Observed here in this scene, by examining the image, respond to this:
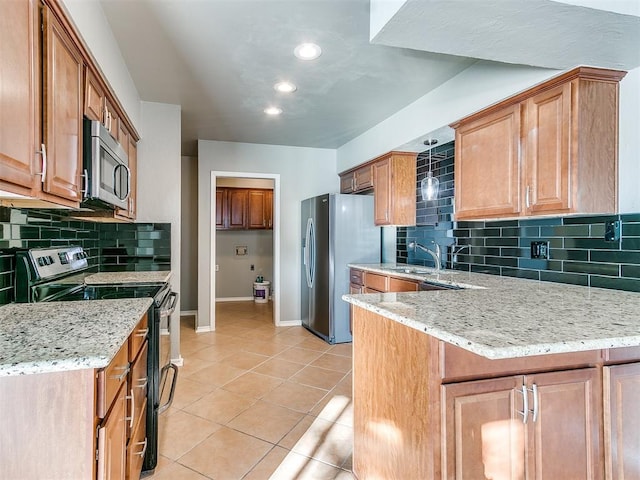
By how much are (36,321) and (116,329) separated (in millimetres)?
354

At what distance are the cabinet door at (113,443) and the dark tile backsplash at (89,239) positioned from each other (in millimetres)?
832

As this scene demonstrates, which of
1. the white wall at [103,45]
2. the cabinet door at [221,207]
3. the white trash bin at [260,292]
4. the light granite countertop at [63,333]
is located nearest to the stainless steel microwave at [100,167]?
the white wall at [103,45]

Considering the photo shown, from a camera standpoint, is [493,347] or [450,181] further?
[450,181]

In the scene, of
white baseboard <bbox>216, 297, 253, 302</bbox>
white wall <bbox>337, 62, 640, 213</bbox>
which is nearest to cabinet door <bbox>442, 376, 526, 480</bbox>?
white wall <bbox>337, 62, 640, 213</bbox>

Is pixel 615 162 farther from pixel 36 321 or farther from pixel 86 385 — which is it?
pixel 36 321

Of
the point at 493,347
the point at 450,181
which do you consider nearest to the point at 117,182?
the point at 493,347

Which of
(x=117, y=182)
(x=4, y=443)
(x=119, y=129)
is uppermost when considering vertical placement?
(x=119, y=129)

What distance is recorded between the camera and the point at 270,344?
12.9 ft

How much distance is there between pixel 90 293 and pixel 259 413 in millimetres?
1300

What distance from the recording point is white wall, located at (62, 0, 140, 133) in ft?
5.21

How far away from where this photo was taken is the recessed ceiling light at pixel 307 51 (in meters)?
2.28

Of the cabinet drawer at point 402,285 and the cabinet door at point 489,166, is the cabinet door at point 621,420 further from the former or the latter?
the cabinet drawer at point 402,285

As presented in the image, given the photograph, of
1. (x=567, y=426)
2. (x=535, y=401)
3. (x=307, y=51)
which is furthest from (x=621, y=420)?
(x=307, y=51)

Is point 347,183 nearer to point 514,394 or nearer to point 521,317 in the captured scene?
point 521,317
